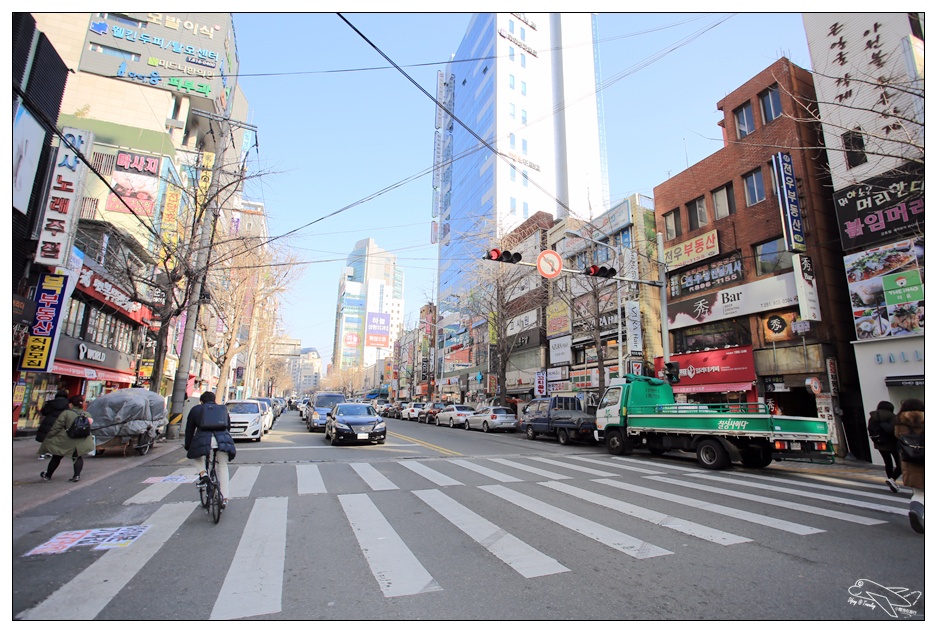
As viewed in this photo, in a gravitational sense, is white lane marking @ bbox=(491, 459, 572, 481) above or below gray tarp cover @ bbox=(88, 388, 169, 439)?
below

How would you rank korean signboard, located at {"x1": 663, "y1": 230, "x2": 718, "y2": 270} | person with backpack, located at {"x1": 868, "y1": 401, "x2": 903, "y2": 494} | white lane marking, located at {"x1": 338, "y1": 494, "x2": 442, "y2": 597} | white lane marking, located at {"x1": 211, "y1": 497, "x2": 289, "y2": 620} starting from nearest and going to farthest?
1. white lane marking, located at {"x1": 211, "y1": 497, "x2": 289, "y2": 620}
2. white lane marking, located at {"x1": 338, "y1": 494, "x2": 442, "y2": 597}
3. person with backpack, located at {"x1": 868, "y1": 401, "x2": 903, "y2": 494}
4. korean signboard, located at {"x1": 663, "y1": 230, "x2": 718, "y2": 270}

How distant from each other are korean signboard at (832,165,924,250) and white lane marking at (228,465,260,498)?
18.5 metres

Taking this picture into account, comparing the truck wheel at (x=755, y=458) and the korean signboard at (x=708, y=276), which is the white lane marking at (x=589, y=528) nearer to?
the truck wheel at (x=755, y=458)

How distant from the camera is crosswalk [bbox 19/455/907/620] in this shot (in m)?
3.90

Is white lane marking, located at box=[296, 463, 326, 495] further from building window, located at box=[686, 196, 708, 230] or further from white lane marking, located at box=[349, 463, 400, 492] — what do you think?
building window, located at box=[686, 196, 708, 230]

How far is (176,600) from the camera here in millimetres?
3422

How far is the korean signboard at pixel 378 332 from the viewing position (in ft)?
275

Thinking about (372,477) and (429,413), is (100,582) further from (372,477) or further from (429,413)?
(429,413)

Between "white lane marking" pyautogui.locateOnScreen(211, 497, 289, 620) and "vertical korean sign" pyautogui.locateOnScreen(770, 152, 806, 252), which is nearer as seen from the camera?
"white lane marking" pyautogui.locateOnScreen(211, 497, 289, 620)

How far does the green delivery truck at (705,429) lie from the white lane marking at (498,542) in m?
7.69

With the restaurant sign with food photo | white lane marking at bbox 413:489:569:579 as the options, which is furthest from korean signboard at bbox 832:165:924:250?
white lane marking at bbox 413:489:569:579

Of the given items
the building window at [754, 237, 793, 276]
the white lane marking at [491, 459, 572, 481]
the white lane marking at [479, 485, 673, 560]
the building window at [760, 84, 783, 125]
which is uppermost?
the building window at [760, 84, 783, 125]

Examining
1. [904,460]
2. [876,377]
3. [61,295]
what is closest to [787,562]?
[904,460]
